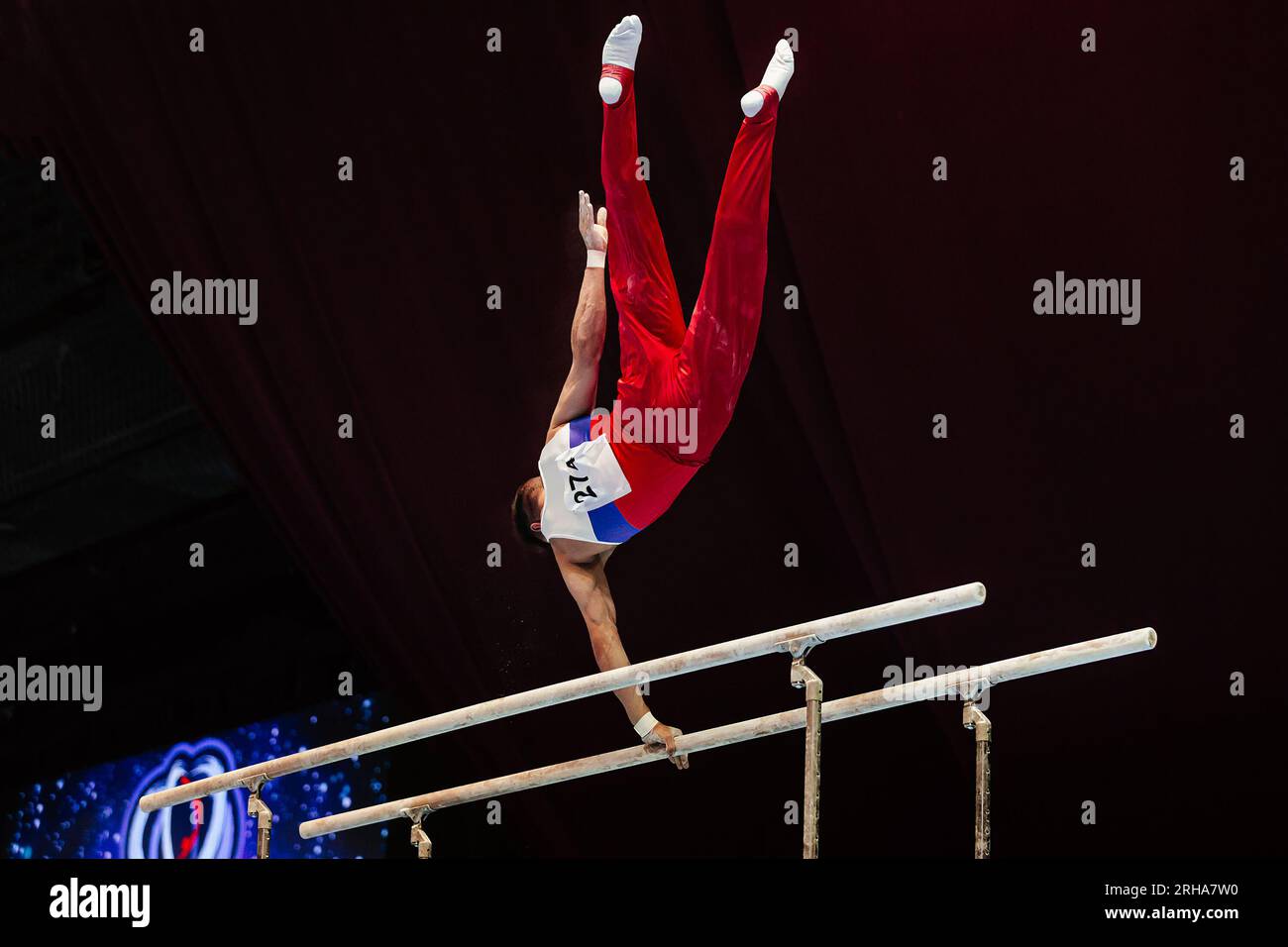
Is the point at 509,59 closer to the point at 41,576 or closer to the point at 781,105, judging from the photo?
the point at 781,105

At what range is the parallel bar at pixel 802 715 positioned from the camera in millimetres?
4113

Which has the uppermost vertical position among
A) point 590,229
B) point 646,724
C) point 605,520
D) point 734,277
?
point 590,229

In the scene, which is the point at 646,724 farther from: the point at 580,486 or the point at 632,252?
the point at 632,252

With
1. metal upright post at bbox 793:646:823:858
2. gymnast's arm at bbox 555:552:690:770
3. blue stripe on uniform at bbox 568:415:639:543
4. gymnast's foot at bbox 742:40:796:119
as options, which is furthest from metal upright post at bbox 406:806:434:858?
gymnast's foot at bbox 742:40:796:119

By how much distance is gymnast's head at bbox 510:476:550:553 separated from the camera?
566 cm

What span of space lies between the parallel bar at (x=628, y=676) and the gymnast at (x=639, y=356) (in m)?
0.44

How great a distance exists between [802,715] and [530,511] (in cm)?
149

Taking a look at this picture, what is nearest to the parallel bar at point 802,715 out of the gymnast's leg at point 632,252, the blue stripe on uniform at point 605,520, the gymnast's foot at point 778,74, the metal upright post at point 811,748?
the metal upright post at point 811,748

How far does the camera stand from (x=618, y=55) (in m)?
5.21

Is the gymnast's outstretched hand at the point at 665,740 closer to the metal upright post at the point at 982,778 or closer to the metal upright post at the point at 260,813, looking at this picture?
the metal upright post at the point at 982,778

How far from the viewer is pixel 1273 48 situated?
232 inches

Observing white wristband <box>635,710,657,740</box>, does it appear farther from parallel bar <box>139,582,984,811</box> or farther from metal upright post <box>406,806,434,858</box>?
metal upright post <box>406,806,434,858</box>

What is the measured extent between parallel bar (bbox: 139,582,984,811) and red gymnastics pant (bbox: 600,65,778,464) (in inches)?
37.6

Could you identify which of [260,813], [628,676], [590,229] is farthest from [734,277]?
[260,813]
